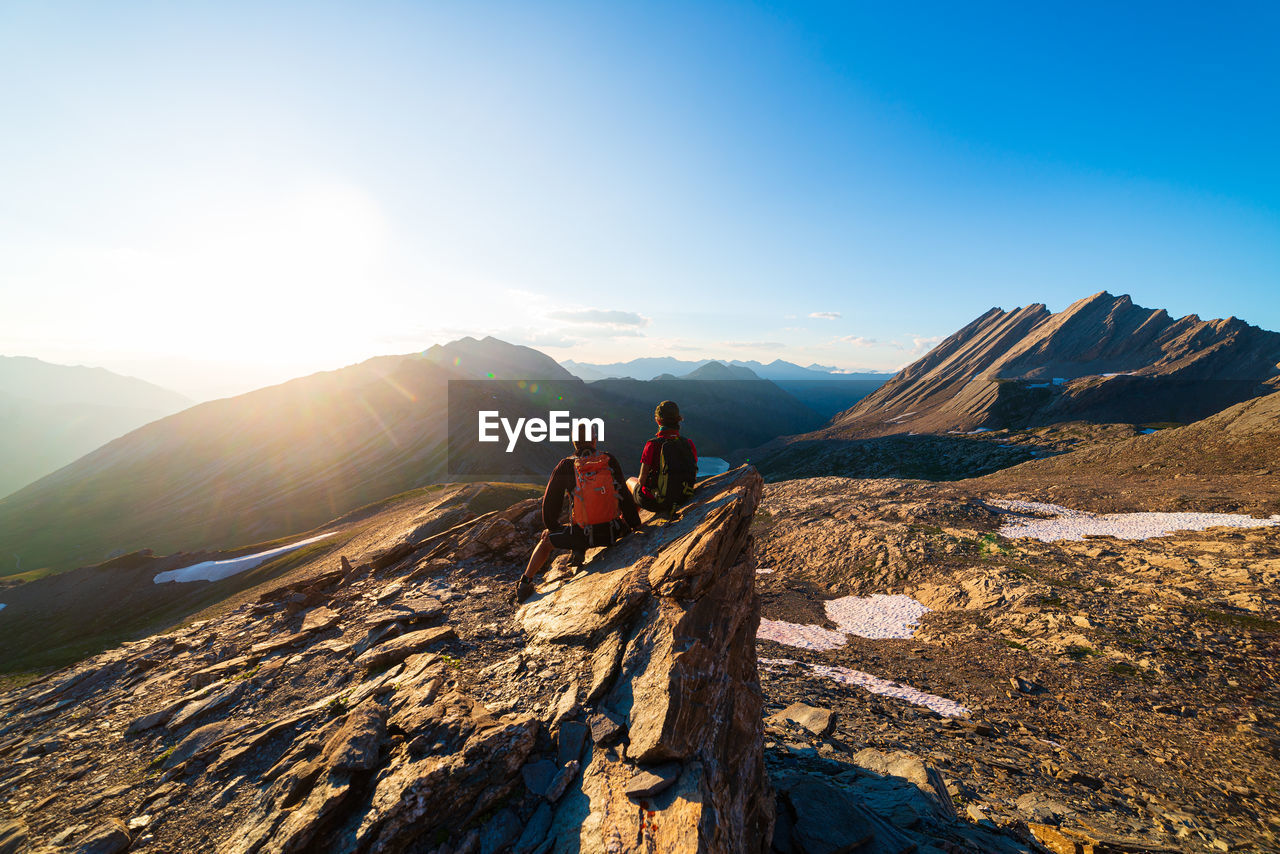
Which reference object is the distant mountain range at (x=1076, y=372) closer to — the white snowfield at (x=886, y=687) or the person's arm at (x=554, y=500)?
the white snowfield at (x=886, y=687)

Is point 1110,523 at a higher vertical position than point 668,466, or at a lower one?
lower

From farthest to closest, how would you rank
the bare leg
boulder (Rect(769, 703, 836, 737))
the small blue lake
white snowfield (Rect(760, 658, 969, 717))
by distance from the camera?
the small blue lake < white snowfield (Rect(760, 658, 969, 717)) < the bare leg < boulder (Rect(769, 703, 836, 737))

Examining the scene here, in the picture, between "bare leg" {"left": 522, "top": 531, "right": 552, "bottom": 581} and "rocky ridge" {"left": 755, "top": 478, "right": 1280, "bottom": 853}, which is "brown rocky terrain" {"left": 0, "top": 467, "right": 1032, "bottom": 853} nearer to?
"bare leg" {"left": 522, "top": 531, "right": 552, "bottom": 581}

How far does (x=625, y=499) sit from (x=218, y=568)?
64.7 metres

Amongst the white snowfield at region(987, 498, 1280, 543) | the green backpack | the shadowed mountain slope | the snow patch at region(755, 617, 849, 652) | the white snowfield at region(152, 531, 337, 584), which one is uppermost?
the green backpack

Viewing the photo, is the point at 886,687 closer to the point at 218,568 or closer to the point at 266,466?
the point at 218,568

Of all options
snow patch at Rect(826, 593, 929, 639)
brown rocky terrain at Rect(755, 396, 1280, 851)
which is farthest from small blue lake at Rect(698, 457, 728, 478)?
snow patch at Rect(826, 593, 929, 639)

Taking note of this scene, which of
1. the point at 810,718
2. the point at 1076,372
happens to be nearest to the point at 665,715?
the point at 810,718

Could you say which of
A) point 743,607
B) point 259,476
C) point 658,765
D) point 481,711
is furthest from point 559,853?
point 259,476

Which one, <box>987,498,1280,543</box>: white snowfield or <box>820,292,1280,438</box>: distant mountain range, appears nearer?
<box>987,498,1280,543</box>: white snowfield

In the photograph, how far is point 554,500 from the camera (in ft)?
34.4

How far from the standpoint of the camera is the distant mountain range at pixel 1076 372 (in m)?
88.2

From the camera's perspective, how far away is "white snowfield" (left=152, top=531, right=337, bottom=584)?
1944 inches

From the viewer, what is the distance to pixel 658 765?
545 centimetres
